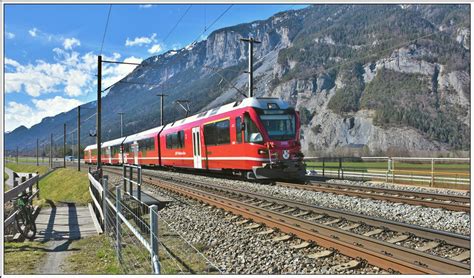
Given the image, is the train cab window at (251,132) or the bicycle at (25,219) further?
the train cab window at (251,132)

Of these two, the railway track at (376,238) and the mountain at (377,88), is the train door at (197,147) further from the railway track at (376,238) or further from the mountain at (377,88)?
the mountain at (377,88)

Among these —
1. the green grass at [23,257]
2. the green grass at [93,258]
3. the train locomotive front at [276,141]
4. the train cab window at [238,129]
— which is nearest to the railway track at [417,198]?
the train locomotive front at [276,141]

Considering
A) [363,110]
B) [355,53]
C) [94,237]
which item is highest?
[355,53]

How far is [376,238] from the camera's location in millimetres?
7137

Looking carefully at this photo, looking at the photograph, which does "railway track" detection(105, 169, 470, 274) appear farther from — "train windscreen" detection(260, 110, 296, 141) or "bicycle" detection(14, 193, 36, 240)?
"train windscreen" detection(260, 110, 296, 141)

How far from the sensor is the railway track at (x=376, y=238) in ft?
18.0


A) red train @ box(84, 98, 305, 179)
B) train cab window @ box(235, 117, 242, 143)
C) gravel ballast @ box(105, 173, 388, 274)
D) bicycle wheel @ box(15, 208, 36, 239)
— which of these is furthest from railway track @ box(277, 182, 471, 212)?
bicycle wheel @ box(15, 208, 36, 239)

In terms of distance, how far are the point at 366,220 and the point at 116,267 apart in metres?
4.37

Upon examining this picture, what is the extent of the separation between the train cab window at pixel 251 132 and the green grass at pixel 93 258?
8.33 metres

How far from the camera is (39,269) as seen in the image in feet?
23.3

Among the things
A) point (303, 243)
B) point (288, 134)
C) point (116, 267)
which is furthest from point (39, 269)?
point (288, 134)

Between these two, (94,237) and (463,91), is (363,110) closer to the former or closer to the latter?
(463,91)

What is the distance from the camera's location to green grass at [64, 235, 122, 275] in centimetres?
Result: 688

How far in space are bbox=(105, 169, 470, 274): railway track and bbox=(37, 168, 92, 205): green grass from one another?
10.0 meters
